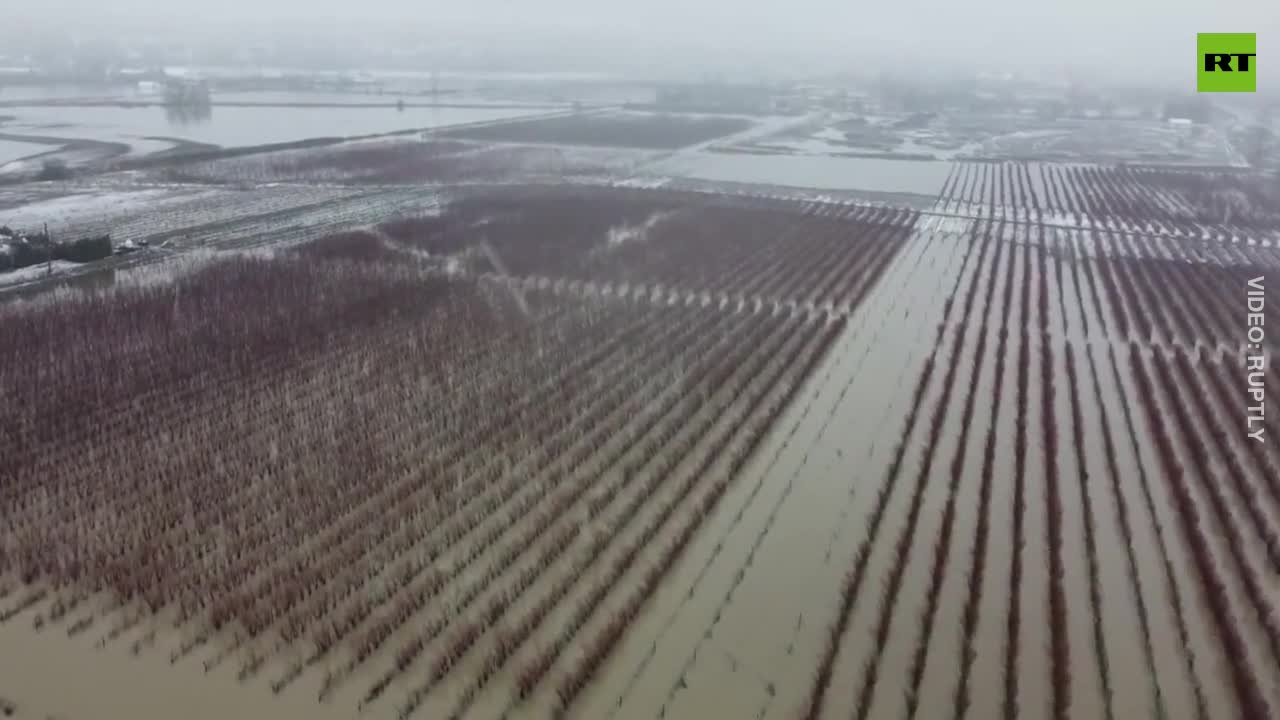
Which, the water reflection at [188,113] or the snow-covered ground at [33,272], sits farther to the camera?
Result: the water reflection at [188,113]

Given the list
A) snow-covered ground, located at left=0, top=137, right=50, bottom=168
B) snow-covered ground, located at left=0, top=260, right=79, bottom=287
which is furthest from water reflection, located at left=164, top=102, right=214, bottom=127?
snow-covered ground, located at left=0, top=260, right=79, bottom=287

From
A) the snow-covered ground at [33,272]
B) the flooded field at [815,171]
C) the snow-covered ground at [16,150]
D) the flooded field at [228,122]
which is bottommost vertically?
the snow-covered ground at [33,272]

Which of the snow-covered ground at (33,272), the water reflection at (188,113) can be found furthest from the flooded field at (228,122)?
the snow-covered ground at (33,272)

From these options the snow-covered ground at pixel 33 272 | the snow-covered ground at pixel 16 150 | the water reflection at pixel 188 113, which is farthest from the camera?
the water reflection at pixel 188 113

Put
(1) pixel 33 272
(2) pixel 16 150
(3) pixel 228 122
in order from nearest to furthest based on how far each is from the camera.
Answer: (1) pixel 33 272, (2) pixel 16 150, (3) pixel 228 122

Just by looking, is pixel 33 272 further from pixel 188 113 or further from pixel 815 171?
pixel 188 113

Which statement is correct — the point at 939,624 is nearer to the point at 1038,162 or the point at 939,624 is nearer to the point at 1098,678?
the point at 1098,678

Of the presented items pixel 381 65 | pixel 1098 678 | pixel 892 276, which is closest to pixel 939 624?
pixel 1098 678

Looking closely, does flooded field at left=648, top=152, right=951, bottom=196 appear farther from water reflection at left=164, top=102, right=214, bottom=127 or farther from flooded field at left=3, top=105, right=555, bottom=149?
water reflection at left=164, top=102, right=214, bottom=127

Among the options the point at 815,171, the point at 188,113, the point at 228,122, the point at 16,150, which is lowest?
the point at 815,171

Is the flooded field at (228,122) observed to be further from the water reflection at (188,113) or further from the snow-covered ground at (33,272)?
the snow-covered ground at (33,272)

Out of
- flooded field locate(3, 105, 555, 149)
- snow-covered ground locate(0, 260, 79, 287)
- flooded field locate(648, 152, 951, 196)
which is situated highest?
flooded field locate(3, 105, 555, 149)

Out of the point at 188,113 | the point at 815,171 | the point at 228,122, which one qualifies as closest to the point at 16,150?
the point at 228,122
